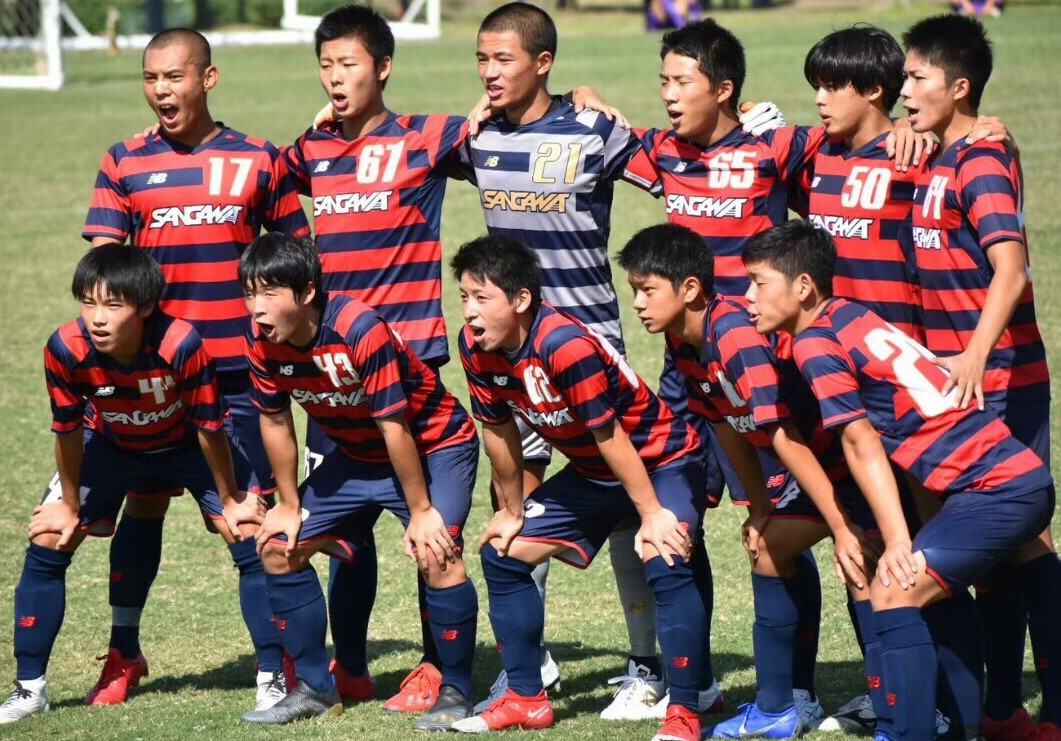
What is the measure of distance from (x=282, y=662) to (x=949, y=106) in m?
2.96

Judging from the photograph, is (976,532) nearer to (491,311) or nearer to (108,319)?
(491,311)

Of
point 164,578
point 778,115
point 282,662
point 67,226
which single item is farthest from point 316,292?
point 67,226

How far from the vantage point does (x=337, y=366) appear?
16.3ft

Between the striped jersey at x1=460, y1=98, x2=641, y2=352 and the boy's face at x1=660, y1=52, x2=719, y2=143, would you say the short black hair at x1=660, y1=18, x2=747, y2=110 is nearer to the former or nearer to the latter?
the boy's face at x1=660, y1=52, x2=719, y2=143

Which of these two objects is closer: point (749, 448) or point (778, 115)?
point (749, 448)

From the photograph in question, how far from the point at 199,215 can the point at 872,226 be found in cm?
242

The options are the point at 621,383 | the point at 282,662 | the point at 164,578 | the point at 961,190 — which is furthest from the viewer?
the point at 164,578

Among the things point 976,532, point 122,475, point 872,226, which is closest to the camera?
point 976,532

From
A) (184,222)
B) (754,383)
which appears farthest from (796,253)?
(184,222)

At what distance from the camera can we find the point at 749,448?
192 inches

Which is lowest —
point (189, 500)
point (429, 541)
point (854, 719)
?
point (854, 719)

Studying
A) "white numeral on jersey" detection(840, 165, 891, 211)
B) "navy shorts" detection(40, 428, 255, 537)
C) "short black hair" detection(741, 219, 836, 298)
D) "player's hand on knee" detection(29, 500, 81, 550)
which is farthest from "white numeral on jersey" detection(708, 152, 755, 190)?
"player's hand on knee" detection(29, 500, 81, 550)

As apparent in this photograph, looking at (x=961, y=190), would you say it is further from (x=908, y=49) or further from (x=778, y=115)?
(x=778, y=115)

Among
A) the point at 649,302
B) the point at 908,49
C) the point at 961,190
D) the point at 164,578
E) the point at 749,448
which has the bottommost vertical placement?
the point at 164,578
